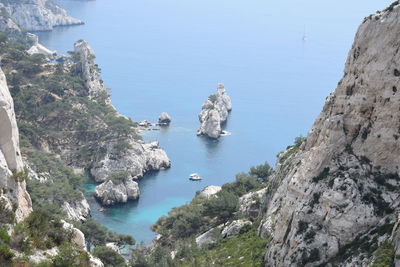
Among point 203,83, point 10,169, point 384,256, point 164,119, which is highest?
point 203,83

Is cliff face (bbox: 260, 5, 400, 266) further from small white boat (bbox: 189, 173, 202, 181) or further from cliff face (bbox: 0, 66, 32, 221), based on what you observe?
small white boat (bbox: 189, 173, 202, 181)

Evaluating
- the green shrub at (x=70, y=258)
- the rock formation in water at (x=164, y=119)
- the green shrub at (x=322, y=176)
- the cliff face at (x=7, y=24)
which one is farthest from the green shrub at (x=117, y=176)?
the cliff face at (x=7, y=24)

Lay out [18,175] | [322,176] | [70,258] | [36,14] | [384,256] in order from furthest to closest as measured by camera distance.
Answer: [36,14] → [18,175] → [322,176] → [70,258] → [384,256]

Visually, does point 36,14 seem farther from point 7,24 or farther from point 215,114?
point 215,114

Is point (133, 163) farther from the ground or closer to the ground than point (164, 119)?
closer to the ground

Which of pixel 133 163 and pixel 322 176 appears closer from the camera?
pixel 322 176

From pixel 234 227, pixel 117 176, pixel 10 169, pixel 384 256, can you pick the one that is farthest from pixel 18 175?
pixel 117 176
